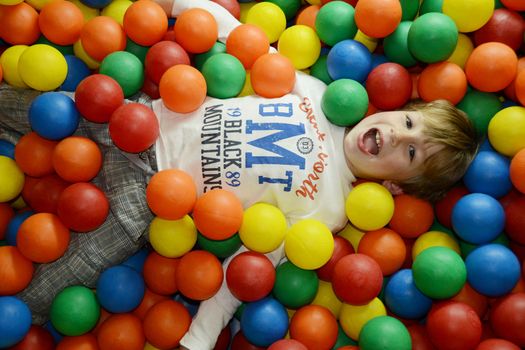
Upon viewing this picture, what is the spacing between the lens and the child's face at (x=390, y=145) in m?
1.69

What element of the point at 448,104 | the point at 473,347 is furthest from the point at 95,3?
the point at 473,347

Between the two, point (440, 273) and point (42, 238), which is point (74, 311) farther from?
point (440, 273)

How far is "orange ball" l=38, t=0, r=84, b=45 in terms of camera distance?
73.5 inches

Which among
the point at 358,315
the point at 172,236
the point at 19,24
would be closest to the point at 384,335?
the point at 358,315

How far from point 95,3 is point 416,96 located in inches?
40.6

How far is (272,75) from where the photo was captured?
5.82 feet

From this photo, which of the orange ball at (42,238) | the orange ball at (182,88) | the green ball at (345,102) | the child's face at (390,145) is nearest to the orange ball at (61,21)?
the orange ball at (182,88)

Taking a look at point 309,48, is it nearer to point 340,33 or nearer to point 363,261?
point 340,33

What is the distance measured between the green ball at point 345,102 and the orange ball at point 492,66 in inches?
12.3

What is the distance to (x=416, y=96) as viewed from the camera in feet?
6.15

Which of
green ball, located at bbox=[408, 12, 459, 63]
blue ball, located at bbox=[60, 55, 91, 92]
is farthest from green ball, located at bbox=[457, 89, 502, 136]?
blue ball, located at bbox=[60, 55, 91, 92]

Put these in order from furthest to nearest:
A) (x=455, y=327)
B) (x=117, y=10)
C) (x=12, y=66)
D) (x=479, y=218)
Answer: (x=117, y=10) < (x=12, y=66) < (x=479, y=218) < (x=455, y=327)

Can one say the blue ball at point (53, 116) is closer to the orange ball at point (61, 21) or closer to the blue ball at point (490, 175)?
the orange ball at point (61, 21)

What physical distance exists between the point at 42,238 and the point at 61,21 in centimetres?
67
